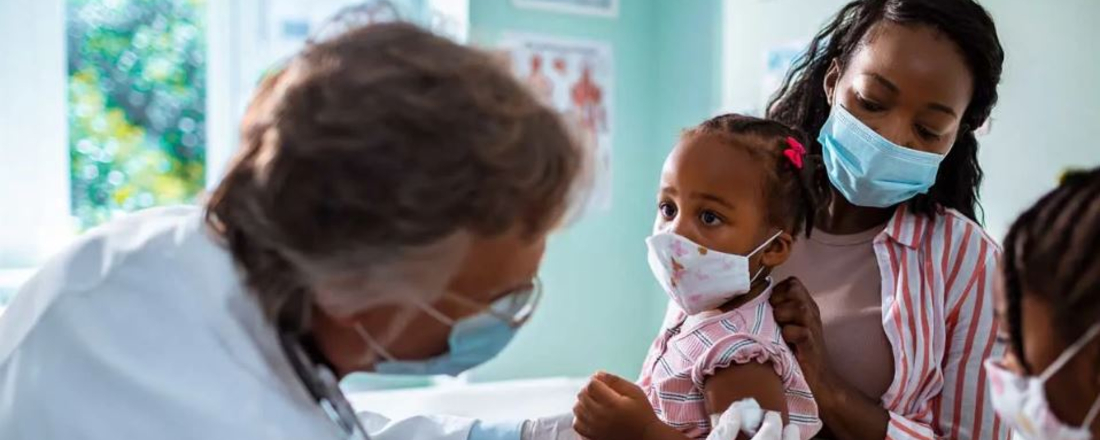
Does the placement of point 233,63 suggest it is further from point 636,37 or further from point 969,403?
point 969,403

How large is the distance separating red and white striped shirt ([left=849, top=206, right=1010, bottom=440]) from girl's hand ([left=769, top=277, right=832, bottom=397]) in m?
0.10

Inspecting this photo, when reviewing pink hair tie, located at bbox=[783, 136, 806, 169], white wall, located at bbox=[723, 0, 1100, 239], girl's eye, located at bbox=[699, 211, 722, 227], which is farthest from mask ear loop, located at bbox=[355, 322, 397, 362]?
white wall, located at bbox=[723, 0, 1100, 239]

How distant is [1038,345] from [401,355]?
613 mm

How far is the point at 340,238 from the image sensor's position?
882 mm

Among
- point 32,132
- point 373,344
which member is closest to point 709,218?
point 373,344

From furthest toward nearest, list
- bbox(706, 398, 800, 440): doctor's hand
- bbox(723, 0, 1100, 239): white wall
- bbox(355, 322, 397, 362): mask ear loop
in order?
bbox(723, 0, 1100, 239): white wall → bbox(706, 398, 800, 440): doctor's hand → bbox(355, 322, 397, 362): mask ear loop

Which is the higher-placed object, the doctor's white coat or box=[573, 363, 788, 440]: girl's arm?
the doctor's white coat

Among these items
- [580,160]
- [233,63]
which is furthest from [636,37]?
[580,160]

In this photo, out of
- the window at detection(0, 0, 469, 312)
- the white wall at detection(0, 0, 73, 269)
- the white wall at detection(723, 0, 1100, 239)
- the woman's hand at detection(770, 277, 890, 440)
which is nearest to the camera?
the woman's hand at detection(770, 277, 890, 440)

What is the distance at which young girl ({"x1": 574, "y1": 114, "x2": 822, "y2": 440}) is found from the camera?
1279 millimetres

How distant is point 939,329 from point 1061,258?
21.6 inches

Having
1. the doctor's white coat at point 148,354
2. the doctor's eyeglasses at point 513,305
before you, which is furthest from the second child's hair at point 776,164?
the doctor's white coat at point 148,354

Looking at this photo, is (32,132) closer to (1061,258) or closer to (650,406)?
(650,406)

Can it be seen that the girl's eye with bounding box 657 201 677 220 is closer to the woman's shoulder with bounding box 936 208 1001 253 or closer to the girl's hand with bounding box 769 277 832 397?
the girl's hand with bounding box 769 277 832 397
